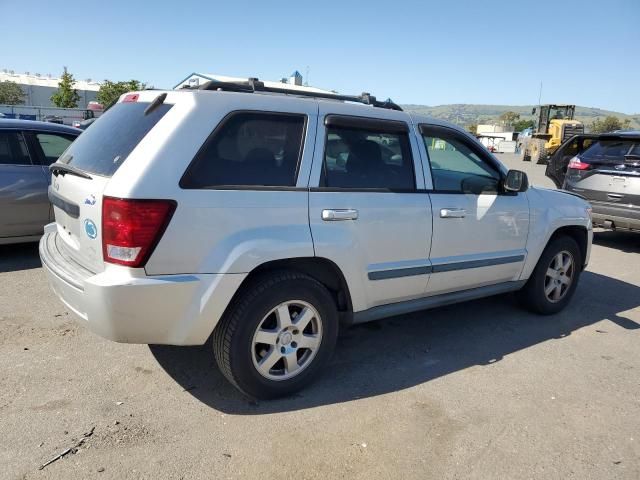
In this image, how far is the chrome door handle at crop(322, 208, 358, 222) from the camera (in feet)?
10.1

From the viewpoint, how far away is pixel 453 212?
3.75 meters

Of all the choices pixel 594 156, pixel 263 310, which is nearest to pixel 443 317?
pixel 263 310

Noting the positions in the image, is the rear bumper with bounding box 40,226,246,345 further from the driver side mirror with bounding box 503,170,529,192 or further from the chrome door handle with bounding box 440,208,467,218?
the driver side mirror with bounding box 503,170,529,192

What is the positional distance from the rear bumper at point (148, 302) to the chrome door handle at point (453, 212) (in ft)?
5.47

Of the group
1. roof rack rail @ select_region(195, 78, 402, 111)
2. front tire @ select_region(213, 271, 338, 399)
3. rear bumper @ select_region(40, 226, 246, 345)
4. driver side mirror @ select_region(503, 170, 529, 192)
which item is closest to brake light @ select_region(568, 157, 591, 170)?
driver side mirror @ select_region(503, 170, 529, 192)

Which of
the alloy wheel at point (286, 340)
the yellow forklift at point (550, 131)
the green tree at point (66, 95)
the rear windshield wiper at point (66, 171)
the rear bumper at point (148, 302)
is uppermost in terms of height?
the green tree at point (66, 95)

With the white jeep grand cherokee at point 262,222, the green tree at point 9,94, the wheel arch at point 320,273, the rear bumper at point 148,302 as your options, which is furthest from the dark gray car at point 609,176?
the green tree at point 9,94

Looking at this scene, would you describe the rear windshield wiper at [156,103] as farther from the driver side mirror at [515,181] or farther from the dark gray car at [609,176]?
the dark gray car at [609,176]

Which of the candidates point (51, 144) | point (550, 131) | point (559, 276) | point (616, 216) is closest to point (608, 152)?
point (616, 216)

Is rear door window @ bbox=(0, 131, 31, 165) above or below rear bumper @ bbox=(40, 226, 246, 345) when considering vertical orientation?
above

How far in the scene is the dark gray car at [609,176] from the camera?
716 centimetres

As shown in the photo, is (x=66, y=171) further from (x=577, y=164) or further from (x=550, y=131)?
(x=550, y=131)

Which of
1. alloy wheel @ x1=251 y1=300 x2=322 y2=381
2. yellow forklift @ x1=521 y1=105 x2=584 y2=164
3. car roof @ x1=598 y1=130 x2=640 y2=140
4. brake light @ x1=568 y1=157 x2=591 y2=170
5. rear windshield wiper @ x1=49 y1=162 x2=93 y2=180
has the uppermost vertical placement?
yellow forklift @ x1=521 y1=105 x2=584 y2=164

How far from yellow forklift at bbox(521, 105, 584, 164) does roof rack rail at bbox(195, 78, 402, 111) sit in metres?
23.6
